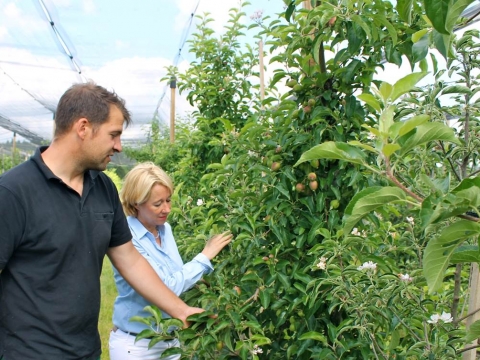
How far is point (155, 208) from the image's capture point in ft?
8.49

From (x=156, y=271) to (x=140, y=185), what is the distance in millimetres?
400

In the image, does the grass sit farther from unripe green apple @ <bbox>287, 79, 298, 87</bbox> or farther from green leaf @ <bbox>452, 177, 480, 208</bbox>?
green leaf @ <bbox>452, 177, 480, 208</bbox>

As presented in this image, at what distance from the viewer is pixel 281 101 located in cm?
240

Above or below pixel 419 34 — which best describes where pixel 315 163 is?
below

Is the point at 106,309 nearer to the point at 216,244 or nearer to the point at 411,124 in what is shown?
the point at 216,244

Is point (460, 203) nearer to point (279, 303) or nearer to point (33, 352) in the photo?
point (279, 303)

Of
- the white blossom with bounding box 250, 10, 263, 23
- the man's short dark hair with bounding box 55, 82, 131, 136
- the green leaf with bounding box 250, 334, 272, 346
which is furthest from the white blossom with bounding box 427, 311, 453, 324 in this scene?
the white blossom with bounding box 250, 10, 263, 23

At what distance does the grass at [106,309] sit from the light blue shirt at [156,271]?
106 inches

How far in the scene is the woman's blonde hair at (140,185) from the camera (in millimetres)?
2549

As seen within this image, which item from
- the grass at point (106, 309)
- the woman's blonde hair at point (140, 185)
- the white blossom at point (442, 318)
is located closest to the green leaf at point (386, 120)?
the white blossom at point (442, 318)

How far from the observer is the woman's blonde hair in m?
2.55

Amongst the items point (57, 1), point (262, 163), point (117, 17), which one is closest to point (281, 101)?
point (262, 163)

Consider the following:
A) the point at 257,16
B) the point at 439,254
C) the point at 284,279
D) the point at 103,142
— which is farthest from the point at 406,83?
the point at 257,16

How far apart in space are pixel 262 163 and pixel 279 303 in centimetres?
58
